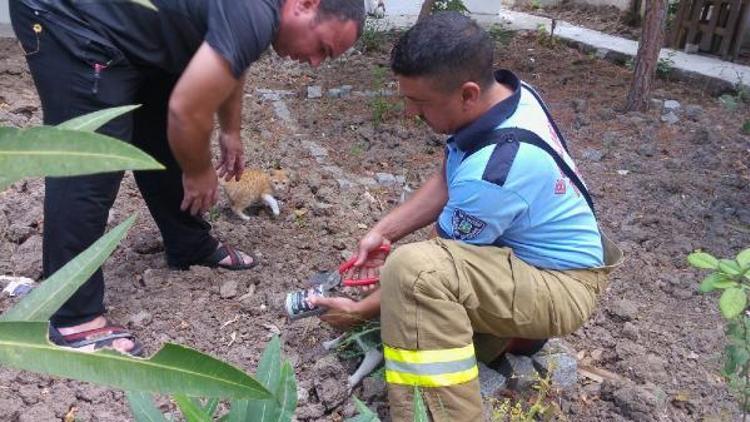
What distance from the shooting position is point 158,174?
8.48 ft

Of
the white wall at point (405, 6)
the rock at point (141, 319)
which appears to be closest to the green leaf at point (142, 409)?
the rock at point (141, 319)

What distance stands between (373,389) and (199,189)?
2.84ft

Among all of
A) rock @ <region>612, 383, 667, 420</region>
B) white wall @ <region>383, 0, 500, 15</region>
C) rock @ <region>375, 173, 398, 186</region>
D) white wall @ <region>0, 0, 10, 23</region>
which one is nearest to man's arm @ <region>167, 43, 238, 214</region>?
rock @ <region>612, 383, 667, 420</region>

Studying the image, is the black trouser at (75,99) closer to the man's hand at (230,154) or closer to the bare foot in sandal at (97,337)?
the bare foot in sandal at (97,337)

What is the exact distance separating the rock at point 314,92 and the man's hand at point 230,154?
2607 mm

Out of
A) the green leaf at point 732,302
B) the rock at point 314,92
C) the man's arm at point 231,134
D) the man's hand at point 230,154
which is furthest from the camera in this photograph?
the rock at point 314,92

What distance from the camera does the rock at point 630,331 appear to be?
8.52 ft

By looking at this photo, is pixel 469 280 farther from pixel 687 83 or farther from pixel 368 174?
pixel 687 83

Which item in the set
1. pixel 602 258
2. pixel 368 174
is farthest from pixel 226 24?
pixel 368 174

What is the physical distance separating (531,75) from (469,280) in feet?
14.6

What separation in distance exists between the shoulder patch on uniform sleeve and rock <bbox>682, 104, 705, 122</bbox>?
3.69m

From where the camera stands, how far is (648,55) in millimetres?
4965

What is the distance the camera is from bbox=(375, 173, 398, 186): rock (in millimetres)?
3906

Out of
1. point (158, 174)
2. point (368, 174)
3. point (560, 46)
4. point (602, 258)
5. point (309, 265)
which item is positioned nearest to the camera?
point (602, 258)
